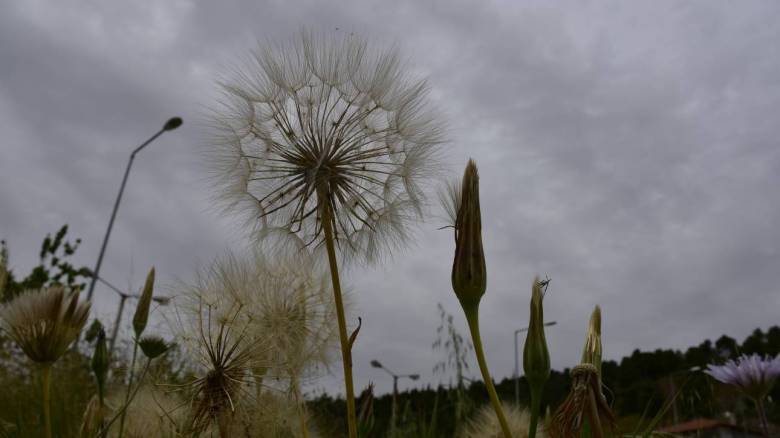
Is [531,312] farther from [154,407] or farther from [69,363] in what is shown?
[69,363]

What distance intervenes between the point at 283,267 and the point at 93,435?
1.09m

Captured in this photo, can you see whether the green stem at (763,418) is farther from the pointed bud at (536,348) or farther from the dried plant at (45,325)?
Answer: the dried plant at (45,325)

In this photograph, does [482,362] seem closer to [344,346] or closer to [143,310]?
[344,346]

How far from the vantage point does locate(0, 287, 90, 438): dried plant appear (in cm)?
192

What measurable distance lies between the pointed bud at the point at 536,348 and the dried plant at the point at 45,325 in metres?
1.33

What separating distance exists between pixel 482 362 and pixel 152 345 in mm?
1773

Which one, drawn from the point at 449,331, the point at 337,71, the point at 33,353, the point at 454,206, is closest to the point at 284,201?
the point at 337,71

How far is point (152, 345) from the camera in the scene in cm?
295

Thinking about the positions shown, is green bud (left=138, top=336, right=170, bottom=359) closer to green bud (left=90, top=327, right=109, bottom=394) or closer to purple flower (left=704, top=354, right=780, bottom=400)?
green bud (left=90, top=327, right=109, bottom=394)

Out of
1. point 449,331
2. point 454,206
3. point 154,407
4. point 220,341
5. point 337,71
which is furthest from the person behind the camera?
point 449,331

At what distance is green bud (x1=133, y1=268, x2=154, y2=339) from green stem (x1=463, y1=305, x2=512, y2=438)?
5.46 ft

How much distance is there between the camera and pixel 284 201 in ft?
9.14

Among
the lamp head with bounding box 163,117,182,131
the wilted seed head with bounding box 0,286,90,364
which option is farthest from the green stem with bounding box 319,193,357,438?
the lamp head with bounding box 163,117,182,131

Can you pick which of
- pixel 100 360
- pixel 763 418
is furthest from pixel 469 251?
pixel 100 360
